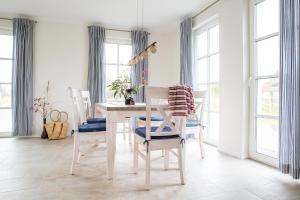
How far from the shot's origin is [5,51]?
4.75 m

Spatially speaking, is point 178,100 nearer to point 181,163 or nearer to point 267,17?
point 181,163

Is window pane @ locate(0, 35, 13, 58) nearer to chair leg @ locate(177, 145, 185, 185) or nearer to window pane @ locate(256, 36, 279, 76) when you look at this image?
chair leg @ locate(177, 145, 185, 185)

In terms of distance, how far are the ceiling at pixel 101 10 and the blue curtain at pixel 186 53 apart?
0.76ft

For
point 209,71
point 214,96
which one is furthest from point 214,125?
point 209,71

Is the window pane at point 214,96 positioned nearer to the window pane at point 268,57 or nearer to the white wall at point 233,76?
the white wall at point 233,76

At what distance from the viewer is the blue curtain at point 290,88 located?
2.26 metres

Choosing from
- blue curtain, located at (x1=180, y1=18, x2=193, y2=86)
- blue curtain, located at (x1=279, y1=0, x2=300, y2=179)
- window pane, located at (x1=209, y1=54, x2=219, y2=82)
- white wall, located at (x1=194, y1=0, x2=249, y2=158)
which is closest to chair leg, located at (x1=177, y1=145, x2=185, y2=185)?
blue curtain, located at (x1=279, y1=0, x2=300, y2=179)

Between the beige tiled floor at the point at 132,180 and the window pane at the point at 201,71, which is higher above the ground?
the window pane at the point at 201,71

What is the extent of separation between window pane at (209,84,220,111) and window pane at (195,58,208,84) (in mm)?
285

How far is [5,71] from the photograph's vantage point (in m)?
4.76

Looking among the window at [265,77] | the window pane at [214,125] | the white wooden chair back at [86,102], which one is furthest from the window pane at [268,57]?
the white wooden chair back at [86,102]

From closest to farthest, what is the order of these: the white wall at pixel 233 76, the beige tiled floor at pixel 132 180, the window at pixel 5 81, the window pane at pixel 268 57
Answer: the beige tiled floor at pixel 132 180 → the window pane at pixel 268 57 → the white wall at pixel 233 76 → the window at pixel 5 81

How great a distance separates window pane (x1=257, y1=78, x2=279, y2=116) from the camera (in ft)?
9.44

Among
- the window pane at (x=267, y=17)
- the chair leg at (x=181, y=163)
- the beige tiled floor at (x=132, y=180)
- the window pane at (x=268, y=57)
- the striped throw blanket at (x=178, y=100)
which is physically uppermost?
the window pane at (x=267, y=17)
